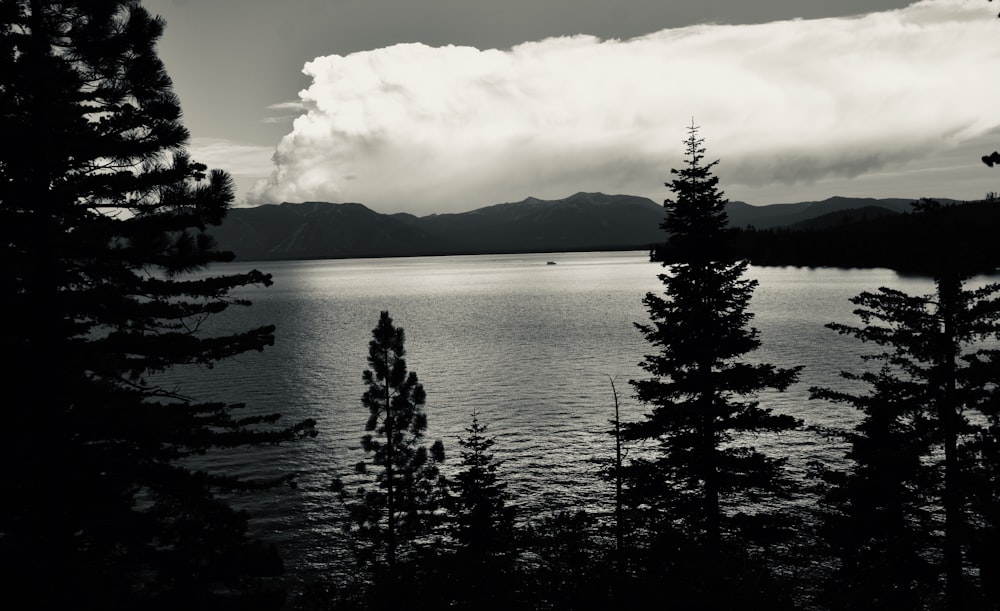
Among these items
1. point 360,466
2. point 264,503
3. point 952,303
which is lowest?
point 264,503

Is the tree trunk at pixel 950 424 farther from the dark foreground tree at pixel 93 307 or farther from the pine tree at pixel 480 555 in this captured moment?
the dark foreground tree at pixel 93 307

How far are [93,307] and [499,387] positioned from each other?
58.5m

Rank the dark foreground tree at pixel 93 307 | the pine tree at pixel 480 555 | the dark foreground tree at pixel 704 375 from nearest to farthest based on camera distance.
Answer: the dark foreground tree at pixel 93 307, the pine tree at pixel 480 555, the dark foreground tree at pixel 704 375

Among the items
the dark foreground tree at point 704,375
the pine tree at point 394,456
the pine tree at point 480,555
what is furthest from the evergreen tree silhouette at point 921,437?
the pine tree at point 394,456

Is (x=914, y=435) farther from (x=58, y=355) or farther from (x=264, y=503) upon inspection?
(x=264, y=503)

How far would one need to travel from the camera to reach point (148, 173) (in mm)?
11188

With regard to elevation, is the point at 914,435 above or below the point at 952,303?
below

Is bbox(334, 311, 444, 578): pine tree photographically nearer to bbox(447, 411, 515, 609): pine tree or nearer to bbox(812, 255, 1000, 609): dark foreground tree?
bbox(447, 411, 515, 609): pine tree

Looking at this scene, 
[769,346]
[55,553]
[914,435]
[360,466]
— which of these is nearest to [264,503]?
[360,466]

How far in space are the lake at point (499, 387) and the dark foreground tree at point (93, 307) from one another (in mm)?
21387

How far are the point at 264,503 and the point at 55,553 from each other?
32.2 meters

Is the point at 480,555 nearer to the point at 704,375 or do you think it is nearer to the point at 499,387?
the point at 704,375

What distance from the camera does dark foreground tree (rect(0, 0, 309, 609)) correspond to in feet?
32.3

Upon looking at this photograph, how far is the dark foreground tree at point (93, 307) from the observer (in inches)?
388
